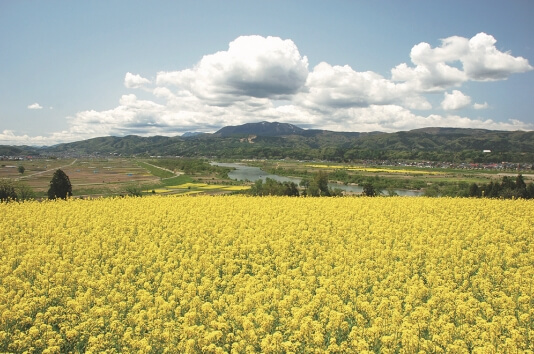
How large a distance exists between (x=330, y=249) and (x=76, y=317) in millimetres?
8040

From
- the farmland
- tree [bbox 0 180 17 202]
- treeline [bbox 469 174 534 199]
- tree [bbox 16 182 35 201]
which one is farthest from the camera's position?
the farmland

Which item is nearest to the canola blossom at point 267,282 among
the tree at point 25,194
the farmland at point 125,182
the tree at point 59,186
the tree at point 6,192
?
the tree at point 6,192

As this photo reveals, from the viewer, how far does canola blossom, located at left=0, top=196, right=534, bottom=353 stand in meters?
6.69

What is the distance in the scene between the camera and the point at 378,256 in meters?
11.4

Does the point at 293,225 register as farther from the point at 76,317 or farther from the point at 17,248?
the point at 17,248

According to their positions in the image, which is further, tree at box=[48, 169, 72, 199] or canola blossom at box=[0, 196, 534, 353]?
tree at box=[48, 169, 72, 199]

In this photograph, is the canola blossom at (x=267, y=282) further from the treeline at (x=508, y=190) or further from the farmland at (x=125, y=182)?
the farmland at (x=125, y=182)

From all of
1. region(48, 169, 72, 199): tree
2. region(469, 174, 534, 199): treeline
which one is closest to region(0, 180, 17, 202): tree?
region(48, 169, 72, 199): tree

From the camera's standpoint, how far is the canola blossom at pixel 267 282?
263 inches

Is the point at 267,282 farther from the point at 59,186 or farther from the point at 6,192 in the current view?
the point at 59,186

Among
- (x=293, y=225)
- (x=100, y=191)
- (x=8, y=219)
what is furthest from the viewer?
(x=100, y=191)

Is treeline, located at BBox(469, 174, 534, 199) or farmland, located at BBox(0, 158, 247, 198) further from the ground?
treeline, located at BBox(469, 174, 534, 199)

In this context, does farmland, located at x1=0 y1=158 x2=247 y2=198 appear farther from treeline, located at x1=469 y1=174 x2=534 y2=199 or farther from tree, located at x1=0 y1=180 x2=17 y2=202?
treeline, located at x1=469 y1=174 x2=534 y2=199

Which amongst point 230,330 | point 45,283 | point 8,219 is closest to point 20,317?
point 45,283
